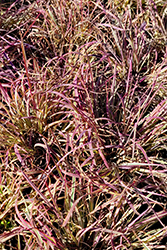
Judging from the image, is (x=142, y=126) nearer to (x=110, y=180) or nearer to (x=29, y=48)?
(x=110, y=180)

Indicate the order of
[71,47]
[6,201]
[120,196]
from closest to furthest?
1. [120,196]
2. [6,201]
3. [71,47]

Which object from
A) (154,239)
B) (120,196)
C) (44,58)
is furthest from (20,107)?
(154,239)

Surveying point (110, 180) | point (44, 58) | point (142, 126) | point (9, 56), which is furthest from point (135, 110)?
point (9, 56)

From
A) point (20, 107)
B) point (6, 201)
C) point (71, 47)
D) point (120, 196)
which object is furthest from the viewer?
point (71, 47)

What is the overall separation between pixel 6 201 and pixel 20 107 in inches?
15.5

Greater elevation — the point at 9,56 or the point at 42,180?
the point at 9,56

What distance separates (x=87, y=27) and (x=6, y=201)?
101 cm

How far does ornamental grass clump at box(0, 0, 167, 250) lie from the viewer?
956 mm

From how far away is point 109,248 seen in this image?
95 cm

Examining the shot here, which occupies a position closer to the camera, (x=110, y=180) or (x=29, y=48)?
(x=110, y=180)

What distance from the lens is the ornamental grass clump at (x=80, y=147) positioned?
956 mm

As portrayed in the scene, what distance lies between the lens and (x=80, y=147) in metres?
1.06

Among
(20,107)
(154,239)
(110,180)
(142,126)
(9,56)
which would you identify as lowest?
(154,239)

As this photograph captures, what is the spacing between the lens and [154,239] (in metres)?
0.96
